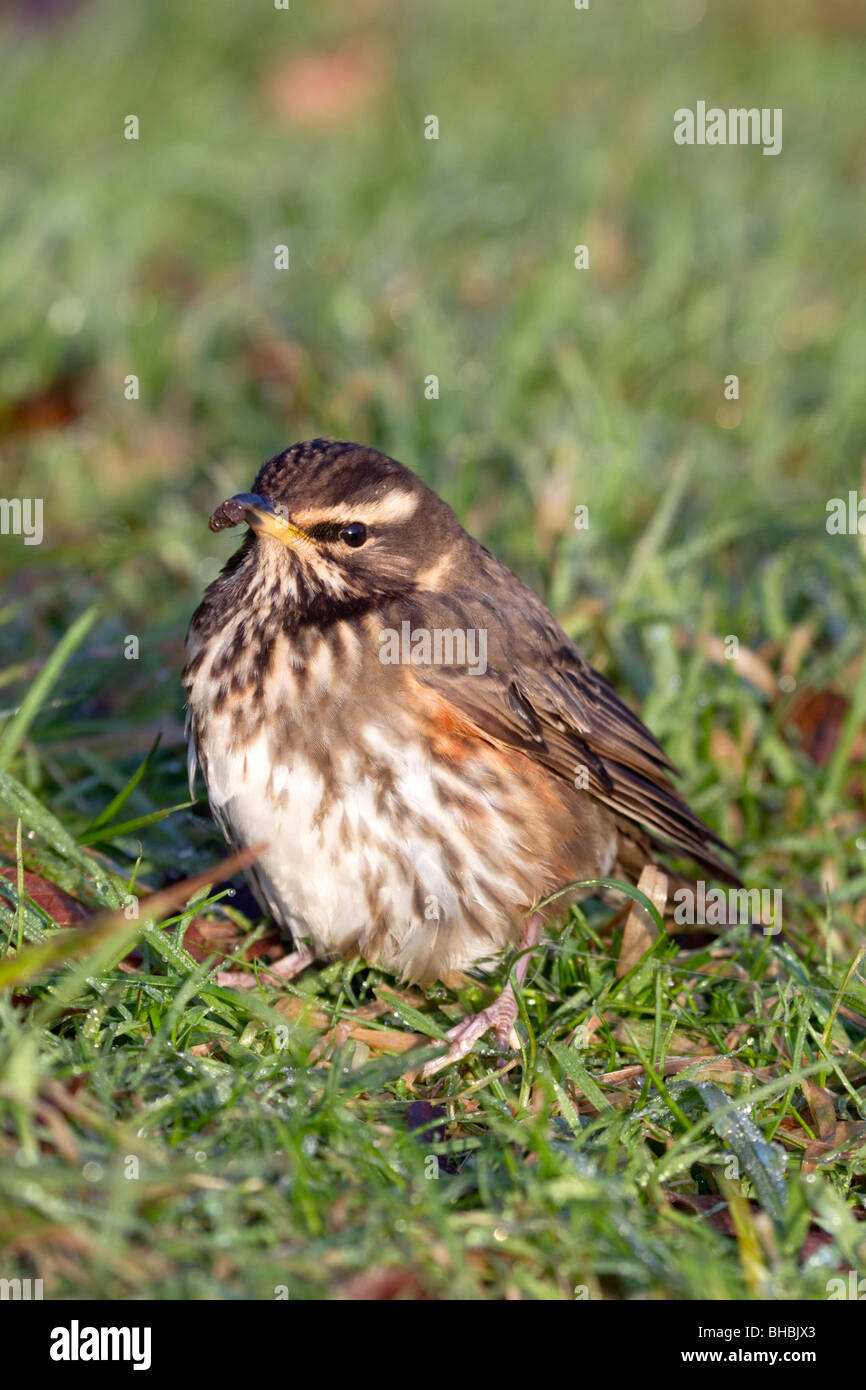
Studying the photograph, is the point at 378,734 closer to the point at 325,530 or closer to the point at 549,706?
the point at 325,530

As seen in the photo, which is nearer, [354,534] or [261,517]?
[261,517]

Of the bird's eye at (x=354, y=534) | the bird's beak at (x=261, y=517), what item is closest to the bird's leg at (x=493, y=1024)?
the bird's eye at (x=354, y=534)

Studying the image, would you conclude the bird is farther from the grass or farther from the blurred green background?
the blurred green background

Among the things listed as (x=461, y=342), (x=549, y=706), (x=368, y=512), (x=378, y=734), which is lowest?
(x=378, y=734)

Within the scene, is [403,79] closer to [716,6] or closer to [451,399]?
[716,6]

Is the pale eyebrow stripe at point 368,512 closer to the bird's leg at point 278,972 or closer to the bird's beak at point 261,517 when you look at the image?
the bird's beak at point 261,517

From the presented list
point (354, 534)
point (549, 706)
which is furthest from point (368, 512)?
point (549, 706)

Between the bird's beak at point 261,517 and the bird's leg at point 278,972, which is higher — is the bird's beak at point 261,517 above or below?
above
